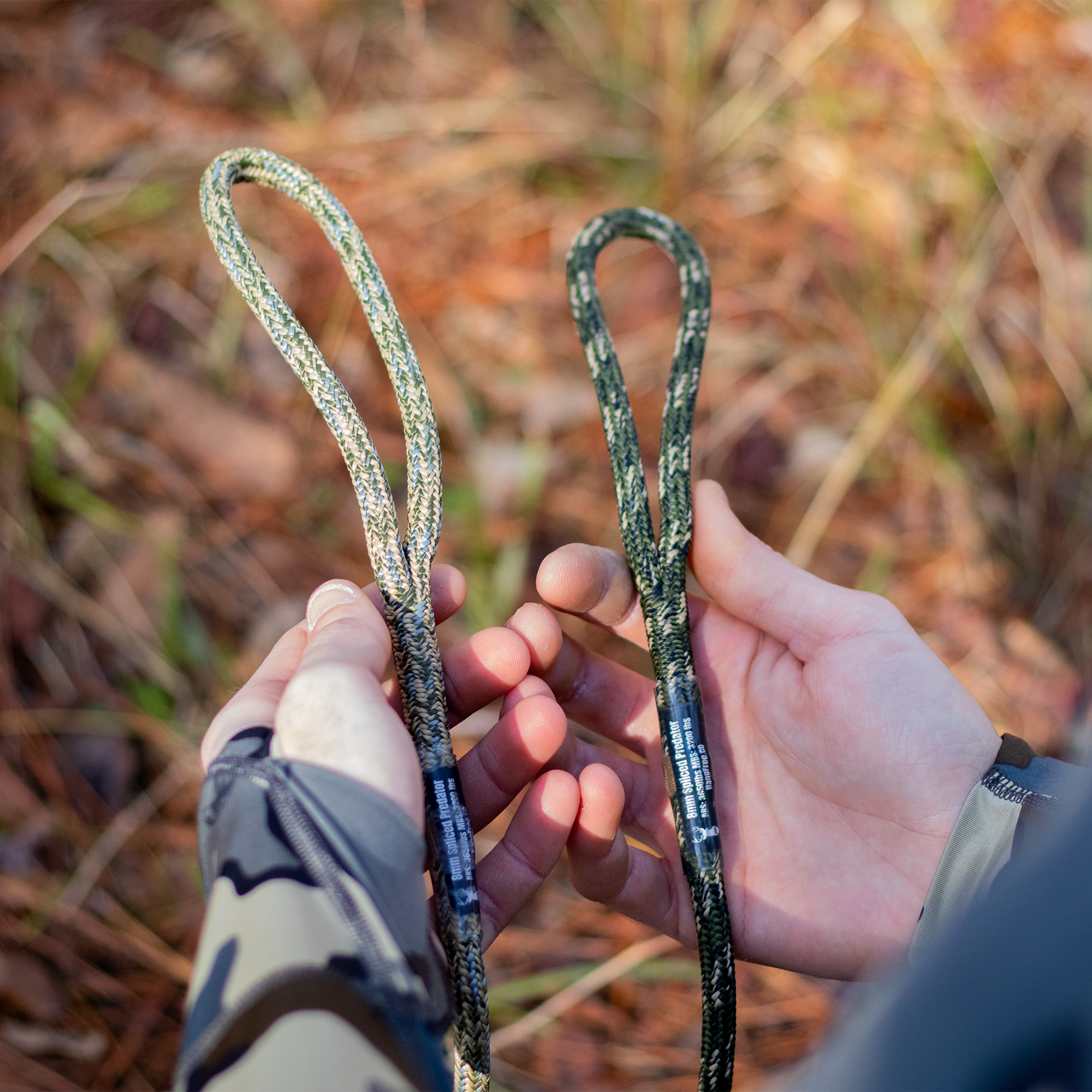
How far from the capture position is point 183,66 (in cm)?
204

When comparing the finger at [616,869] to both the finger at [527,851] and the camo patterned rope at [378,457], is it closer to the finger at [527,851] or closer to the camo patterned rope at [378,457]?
the finger at [527,851]

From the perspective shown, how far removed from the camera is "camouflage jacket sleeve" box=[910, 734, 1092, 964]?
3.02 feet

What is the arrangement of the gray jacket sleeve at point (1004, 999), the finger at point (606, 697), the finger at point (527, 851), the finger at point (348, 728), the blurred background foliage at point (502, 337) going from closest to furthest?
the gray jacket sleeve at point (1004, 999), the finger at point (348, 728), the finger at point (527, 851), the finger at point (606, 697), the blurred background foliage at point (502, 337)

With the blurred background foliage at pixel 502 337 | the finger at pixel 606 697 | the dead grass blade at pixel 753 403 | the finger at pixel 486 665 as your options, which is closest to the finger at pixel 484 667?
the finger at pixel 486 665

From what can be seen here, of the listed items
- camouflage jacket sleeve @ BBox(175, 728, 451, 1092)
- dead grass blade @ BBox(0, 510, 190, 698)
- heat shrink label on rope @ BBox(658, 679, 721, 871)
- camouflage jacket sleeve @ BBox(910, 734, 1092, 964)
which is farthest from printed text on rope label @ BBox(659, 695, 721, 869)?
dead grass blade @ BBox(0, 510, 190, 698)

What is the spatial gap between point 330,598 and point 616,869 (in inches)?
19.5

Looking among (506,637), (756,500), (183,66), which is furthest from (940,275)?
(183,66)

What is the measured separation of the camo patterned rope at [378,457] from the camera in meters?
0.90

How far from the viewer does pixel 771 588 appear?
1.08 metres

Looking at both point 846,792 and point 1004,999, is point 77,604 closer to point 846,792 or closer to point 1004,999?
point 846,792

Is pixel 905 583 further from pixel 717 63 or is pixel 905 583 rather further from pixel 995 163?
pixel 717 63

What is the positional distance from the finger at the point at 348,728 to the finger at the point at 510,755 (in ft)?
0.67

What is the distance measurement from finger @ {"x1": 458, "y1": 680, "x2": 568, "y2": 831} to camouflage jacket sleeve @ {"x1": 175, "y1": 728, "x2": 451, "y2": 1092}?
9.9 inches

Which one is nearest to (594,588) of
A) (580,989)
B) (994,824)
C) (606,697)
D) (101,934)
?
(606,697)
